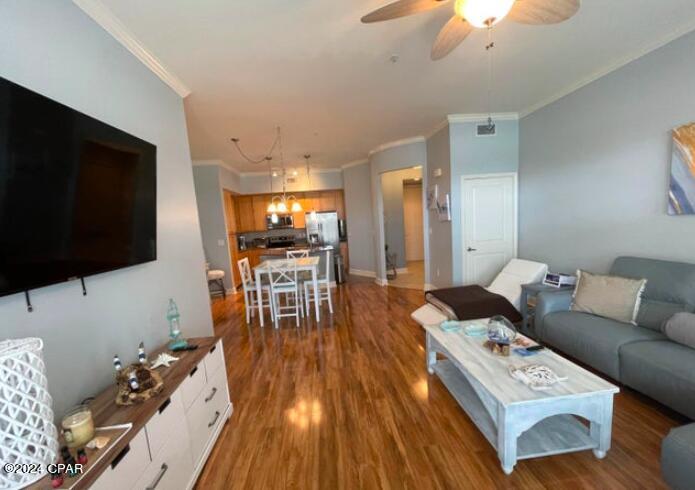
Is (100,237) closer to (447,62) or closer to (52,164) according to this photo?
(52,164)

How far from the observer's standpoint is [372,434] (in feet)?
5.99

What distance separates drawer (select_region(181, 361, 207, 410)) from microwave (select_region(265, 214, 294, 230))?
213 inches

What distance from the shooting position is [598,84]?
2832mm

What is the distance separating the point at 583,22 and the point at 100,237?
3623mm

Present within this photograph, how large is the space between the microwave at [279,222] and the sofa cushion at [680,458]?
6691mm

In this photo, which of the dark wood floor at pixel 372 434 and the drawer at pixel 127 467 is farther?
the dark wood floor at pixel 372 434

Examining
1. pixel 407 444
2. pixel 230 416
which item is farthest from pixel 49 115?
pixel 407 444

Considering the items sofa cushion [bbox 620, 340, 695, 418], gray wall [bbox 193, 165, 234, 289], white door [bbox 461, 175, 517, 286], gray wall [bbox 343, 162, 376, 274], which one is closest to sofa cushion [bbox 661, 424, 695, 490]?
sofa cushion [bbox 620, 340, 695, 418]

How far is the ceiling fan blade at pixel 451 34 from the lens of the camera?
152 centimetres

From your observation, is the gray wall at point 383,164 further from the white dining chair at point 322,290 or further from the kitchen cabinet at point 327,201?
the kitchen cabinet at point 327,201

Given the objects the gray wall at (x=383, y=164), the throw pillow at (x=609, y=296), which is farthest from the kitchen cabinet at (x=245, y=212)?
the throw pillow at (x=609, y=296)

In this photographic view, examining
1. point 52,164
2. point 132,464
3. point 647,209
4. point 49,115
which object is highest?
point 49,115

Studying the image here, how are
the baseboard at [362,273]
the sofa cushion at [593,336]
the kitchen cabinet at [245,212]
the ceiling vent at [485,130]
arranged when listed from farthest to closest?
the kitchen cabinet at [245,212] < the baseboard at [362,273] < the ceiling vent at [485,130] < the sofa cushion at [593,336]

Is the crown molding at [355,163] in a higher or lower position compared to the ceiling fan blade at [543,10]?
higher
